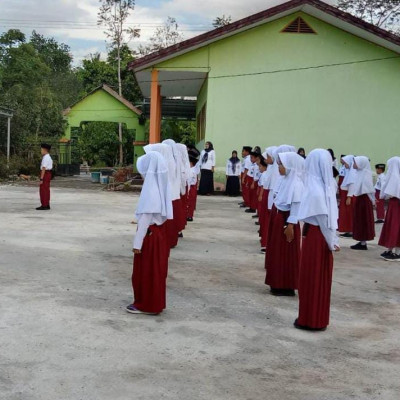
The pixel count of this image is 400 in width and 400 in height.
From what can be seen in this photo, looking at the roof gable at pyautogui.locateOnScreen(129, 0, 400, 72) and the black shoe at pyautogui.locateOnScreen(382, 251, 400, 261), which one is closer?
the black shoe at pyautogui.locateOnScreen(382, 251, 400, 261)

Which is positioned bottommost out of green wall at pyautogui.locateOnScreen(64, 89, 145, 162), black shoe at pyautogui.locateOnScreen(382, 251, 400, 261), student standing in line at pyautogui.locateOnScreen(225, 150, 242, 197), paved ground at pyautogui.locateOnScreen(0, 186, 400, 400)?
paved ground at pyautogui.locateOnScreen(0, 186, 400, 400)

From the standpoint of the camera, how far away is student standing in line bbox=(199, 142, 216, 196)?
18297 mm

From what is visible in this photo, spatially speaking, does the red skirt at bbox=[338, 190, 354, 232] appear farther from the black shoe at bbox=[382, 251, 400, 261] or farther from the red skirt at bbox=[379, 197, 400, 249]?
the red skirt at bbox=[379, 197, 400, 249]

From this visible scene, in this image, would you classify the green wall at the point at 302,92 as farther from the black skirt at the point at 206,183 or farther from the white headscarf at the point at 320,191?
the white headscarf at the point at 320,191

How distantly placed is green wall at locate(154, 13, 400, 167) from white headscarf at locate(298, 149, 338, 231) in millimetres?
14117

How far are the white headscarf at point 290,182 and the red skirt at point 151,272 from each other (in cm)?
161

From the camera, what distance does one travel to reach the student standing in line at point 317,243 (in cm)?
532

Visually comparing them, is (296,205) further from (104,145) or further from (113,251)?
(104,145)

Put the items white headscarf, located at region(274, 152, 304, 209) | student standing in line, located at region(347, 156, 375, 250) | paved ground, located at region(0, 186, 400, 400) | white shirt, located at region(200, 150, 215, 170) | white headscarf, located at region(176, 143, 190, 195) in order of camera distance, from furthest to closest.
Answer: white shirt, located at region(200, 150, 215, 170) → student standing in line, located at region(347, 156, 375, 250) → white headscarf, located at region(176, 143, 190, 195) → white headscarf, located at region(274, 152, 304, 209) → paved ground, located at region(0, 186, 400, 400)

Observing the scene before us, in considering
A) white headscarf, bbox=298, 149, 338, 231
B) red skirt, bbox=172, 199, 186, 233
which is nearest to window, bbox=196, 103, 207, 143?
red skirt, bbox=172, 199, 186, 233

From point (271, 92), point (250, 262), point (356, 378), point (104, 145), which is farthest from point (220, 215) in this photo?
point (104, 145)

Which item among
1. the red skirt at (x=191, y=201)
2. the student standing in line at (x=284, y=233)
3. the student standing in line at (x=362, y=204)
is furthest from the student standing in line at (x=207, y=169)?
the student standing in line at (x=284, y=233)

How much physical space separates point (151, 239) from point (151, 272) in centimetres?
32

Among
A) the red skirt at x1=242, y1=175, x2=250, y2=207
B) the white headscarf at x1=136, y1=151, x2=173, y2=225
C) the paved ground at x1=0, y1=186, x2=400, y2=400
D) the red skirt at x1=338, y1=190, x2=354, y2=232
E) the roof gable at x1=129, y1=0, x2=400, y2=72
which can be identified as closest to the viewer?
the paved ground at x1=0, y1=186, x2=400, y2=400
